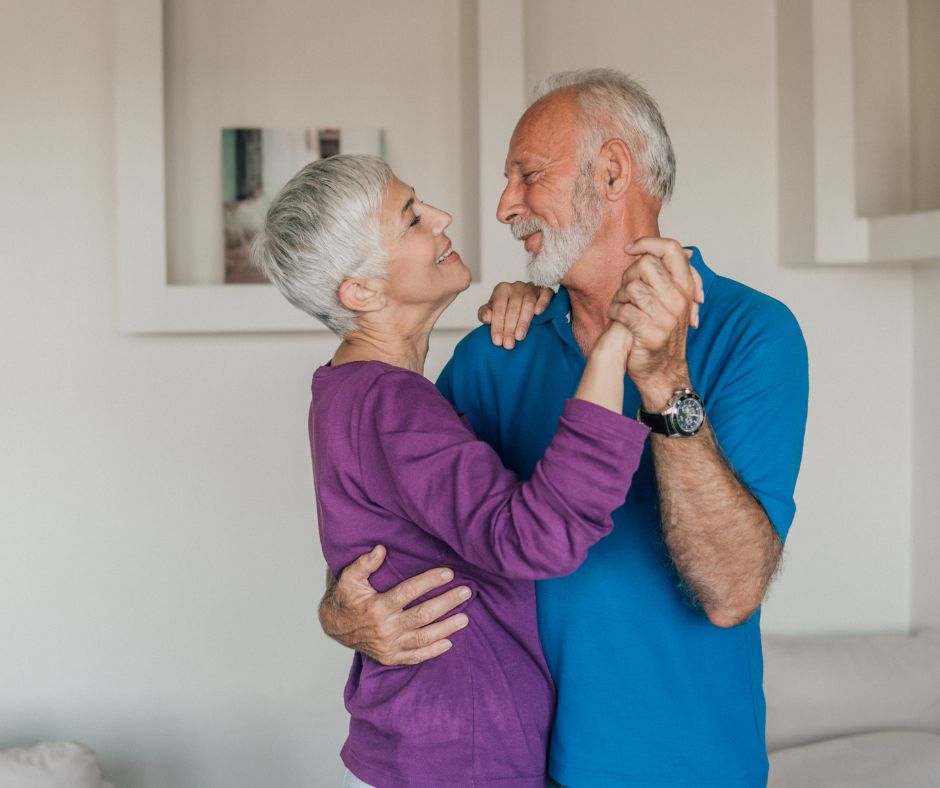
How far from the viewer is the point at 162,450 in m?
2.86

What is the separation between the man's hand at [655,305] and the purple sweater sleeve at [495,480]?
0.11m

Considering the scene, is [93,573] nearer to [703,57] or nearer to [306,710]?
[306,710]

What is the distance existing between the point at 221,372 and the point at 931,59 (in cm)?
201

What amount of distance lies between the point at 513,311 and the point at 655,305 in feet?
1.95

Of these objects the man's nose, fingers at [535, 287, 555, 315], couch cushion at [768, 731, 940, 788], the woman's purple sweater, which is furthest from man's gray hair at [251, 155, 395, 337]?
couch cushion at [768, 731, 940, 788]

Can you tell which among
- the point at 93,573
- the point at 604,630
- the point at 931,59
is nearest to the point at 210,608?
the point at 93,573

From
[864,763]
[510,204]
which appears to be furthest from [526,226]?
[864,763]

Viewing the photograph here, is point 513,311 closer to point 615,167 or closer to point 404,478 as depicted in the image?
point 615,167

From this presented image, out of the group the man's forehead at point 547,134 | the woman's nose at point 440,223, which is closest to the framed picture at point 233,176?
the man's forehead at point 547,134

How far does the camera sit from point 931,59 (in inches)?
122

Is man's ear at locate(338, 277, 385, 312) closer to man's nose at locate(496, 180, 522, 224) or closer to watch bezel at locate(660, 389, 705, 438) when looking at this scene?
man's nose at locate(496, 180, 522, 224)

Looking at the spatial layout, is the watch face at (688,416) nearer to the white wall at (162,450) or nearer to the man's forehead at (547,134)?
the man's forehead at (547,134)

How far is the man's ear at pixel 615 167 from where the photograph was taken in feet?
5.60

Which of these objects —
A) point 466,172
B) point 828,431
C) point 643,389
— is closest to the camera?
point 643,389
